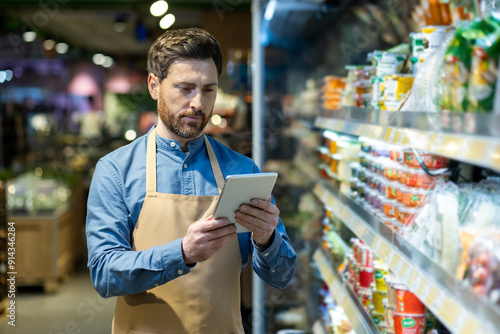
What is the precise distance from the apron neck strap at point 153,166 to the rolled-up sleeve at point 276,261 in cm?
25

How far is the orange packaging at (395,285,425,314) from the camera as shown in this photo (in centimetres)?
191

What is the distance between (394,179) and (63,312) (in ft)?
13.2

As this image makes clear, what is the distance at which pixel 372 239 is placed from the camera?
6.68 ft

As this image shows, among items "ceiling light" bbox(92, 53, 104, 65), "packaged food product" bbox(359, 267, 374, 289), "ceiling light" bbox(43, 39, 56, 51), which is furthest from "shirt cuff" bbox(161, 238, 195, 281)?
"ceiling light" bbox(92, 53, 104, 65)

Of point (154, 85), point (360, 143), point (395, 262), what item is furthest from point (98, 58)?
point (395, 262)

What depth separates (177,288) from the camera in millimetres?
1806

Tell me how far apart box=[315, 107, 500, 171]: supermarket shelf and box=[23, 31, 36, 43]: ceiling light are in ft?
29.0

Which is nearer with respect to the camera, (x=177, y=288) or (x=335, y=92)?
(x=177, y=288)

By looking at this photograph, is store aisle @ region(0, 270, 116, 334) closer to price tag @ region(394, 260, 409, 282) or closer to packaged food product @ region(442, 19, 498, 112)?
price tag @ region(394, 260, 409, 282)

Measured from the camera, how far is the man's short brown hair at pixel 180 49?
1794 mm

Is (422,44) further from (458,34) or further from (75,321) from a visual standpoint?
(75,321)

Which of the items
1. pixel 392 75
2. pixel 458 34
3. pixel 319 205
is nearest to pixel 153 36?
pixel 319 205

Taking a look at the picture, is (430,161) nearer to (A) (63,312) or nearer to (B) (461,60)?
(B) (461,60)

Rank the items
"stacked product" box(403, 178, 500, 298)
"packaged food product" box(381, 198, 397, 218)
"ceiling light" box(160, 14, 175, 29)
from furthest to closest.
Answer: "ceiling light" box(160, 14, 175, 29) → "packaged food product" box(381, 198, 397, 218) → "stacked product" box(403, 178, 500, 298)
